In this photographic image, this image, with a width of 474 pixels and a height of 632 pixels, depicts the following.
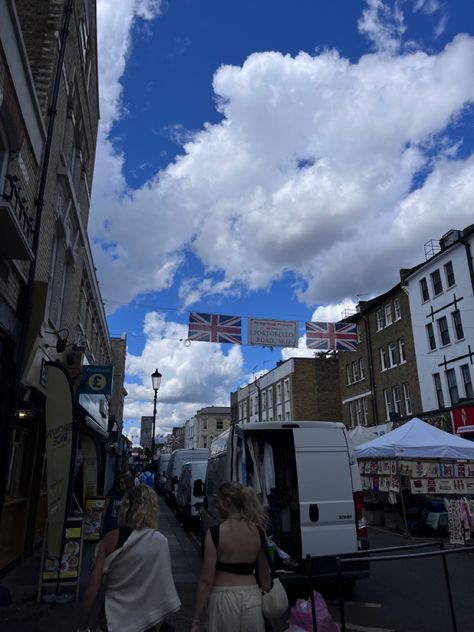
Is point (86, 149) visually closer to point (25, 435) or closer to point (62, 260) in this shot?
point (62, 260)

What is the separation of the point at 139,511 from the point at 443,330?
81.4 ft

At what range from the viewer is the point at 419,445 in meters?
13.3

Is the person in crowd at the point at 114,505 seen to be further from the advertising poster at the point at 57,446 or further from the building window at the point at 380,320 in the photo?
the building window at the point at 380,320

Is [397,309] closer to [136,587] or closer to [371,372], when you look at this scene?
[371,372]

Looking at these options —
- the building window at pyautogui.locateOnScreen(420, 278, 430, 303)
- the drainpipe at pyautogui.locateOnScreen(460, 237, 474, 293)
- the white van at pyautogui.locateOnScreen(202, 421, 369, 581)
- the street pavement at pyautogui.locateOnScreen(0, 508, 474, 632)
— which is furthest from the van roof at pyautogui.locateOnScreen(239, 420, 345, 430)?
the building window at pyautogui.locateOnScreen(420, 278, 430, 303)

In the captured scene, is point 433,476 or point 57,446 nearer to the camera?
point 57,446

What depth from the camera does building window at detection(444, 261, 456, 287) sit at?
24828mm

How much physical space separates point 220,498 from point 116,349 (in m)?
41.4

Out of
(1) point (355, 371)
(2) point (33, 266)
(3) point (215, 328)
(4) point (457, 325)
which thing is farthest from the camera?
(1) point (355, 371)

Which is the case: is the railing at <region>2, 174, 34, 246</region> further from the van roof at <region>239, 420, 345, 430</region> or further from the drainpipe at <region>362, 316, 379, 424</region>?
the drainpipe at <region>362, 316, 379, 424</region>

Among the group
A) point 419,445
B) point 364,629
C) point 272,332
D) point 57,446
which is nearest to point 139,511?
point 364,629

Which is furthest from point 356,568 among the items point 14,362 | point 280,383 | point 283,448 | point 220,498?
point 280,383

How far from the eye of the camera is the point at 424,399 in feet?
85.0

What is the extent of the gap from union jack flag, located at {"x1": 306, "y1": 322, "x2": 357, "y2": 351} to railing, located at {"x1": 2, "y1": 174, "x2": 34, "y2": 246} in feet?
36.3
